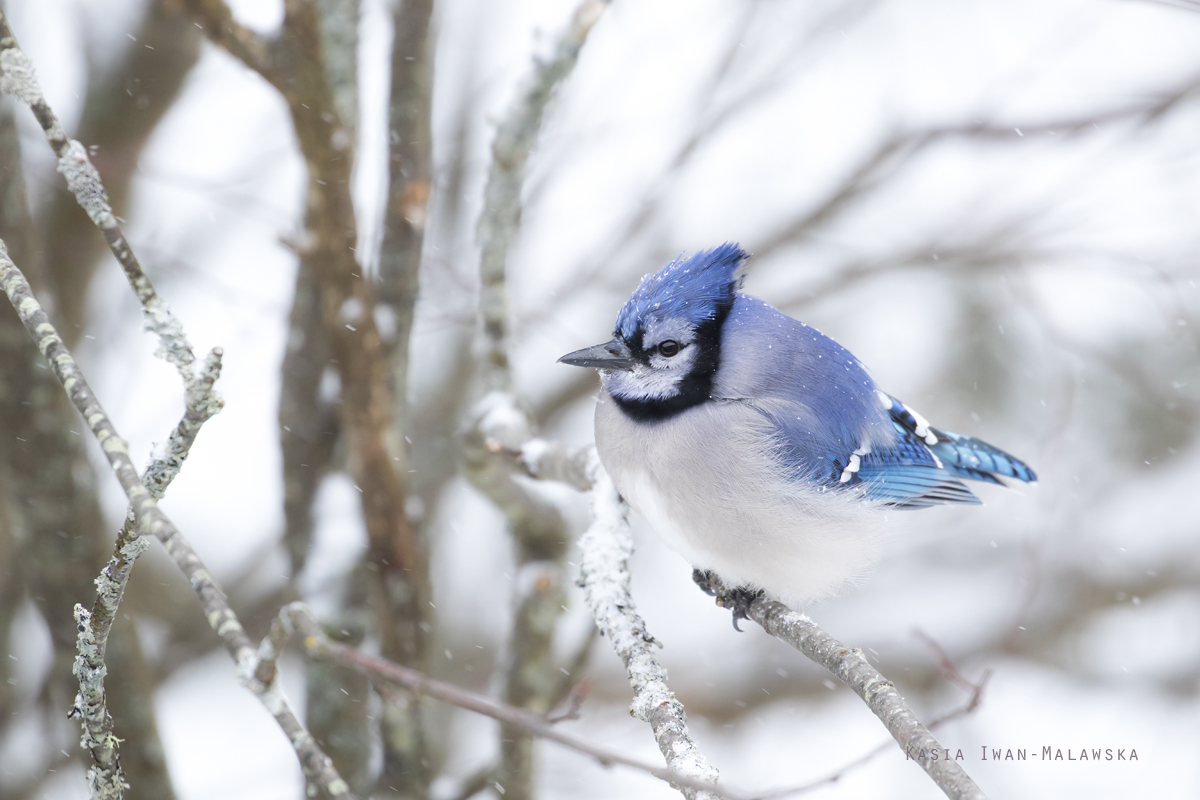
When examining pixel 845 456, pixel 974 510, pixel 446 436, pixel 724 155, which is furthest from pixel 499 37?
pixel 974 510

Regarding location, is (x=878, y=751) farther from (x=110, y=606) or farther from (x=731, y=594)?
(x=110, y=606)

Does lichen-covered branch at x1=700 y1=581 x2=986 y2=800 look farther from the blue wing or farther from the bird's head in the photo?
the bird's head

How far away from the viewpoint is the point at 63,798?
304 cm

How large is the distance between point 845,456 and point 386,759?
1487 mm

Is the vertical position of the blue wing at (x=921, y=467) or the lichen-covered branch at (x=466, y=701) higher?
the blue wing at (x=921, y=467)

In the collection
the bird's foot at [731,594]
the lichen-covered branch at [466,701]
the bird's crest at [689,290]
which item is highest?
the bird's crest at [689,290]

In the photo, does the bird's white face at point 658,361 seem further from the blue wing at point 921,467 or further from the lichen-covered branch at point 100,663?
the lichen-covered branch at point 100,663

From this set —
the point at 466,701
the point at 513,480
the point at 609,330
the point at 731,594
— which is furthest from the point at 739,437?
the point at 609,330

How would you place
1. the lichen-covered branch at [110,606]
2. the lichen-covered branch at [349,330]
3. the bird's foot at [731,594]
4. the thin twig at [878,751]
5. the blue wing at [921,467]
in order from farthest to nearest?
the blue wing at [921,467], the bird's foot at [731,594], the lichen-covered branch at [349,330], the thin twig at [878,751], the lichen-covered branch at [110,606]

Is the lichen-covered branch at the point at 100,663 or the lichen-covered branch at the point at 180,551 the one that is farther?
the lichen-covered branch at the point at 100,663

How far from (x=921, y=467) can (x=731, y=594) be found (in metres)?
0.69

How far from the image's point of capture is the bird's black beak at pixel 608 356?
233 centimetres

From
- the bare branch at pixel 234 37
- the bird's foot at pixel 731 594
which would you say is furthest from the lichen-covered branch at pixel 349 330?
the bird's foot at pixel 731 594

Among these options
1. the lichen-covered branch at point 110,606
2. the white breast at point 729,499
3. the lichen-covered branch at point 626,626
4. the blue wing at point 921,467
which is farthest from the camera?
the blue wing at point 921,467
